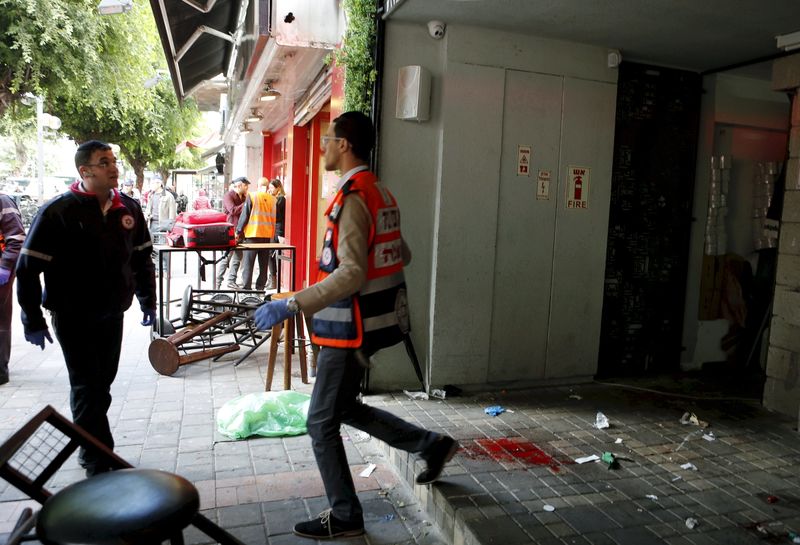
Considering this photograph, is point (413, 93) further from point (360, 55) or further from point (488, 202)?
point (488, 202)

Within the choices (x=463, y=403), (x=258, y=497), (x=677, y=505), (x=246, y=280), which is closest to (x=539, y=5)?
(x=463, y=403)

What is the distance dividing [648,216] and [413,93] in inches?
107

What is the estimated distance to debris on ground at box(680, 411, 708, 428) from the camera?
15.6 ft

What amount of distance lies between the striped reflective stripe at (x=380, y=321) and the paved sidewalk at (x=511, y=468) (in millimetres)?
1039

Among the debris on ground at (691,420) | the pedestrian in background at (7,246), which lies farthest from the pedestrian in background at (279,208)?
the debris on ground at (691,420)

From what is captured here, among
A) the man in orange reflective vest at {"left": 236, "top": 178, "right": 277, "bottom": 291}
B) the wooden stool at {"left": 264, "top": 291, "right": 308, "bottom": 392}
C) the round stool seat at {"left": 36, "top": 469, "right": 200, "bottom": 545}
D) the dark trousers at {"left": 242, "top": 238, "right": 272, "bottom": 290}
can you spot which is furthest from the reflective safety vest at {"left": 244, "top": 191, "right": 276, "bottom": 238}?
the round stool seat at {"left": 36, "top": 469, "right": 200, "bottom": 545}

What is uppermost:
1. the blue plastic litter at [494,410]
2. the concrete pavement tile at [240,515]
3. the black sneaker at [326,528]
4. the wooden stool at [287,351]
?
the wooden stool at [287,351]

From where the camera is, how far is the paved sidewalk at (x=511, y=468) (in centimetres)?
321

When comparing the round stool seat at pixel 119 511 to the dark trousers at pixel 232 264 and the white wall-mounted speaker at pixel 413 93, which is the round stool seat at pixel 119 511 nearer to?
the white wall-mounted speaker at pixel 413 93

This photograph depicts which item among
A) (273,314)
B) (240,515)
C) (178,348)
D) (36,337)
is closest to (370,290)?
(273,314)

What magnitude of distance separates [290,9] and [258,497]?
448 cm

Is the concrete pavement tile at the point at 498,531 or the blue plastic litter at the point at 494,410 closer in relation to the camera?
the concrete pavement tile at the point at 498,531

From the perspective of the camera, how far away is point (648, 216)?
6.04 m

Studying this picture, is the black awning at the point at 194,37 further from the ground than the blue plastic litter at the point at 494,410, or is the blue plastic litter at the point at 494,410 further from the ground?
the black awning at the point at 194,37
